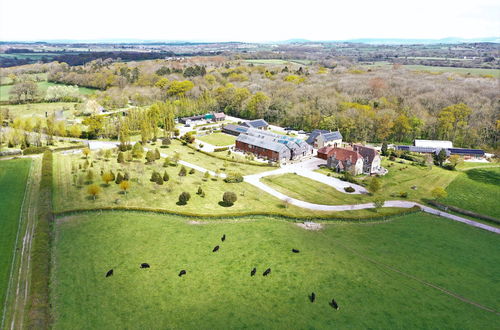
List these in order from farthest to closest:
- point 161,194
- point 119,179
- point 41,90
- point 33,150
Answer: point 41,90 → point 33,150 → point 119,179 → point 161,194

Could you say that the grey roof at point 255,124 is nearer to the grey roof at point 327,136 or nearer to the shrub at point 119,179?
the grey roof at point 327,136

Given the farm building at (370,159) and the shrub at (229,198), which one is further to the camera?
the farm building at (370,159)

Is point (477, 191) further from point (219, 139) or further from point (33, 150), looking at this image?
point (33, 150)

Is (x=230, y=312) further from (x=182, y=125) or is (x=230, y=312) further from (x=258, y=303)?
(x=182, y=125)

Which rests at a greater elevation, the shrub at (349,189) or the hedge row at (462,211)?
the shrub at (349,189)

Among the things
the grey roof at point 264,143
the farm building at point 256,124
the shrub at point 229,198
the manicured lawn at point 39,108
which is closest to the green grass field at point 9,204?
the shrub at point 229,198

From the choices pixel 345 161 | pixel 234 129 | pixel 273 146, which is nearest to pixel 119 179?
pixel 273 146

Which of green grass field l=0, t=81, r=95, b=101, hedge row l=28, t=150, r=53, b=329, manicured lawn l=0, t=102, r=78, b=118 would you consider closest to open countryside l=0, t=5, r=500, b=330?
hedge row l=28, t=150, r=53, b=329
